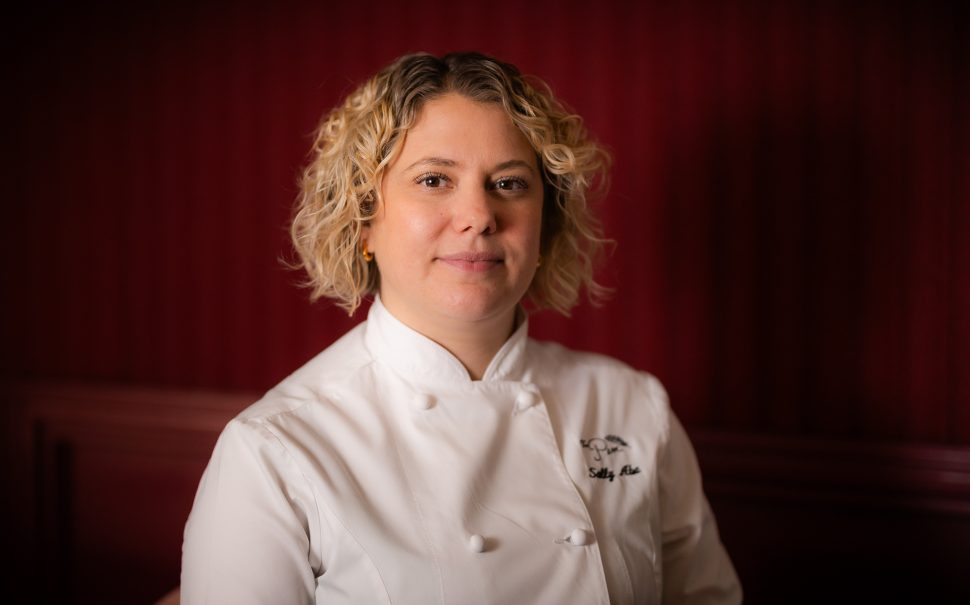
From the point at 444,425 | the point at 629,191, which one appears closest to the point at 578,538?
the point at 444,425

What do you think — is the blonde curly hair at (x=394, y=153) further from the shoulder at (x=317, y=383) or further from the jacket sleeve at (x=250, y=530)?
the jacket sleeve at (x=250, y=530)

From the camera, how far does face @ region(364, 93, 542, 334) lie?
1.32 metres

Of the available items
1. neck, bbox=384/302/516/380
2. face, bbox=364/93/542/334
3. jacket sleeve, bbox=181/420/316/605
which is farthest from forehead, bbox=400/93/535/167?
jacket sleeve, bbox=181/420/316/605

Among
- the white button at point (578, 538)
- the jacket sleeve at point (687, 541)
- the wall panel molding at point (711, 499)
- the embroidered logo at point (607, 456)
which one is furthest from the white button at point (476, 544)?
the wall panel molding at point (711, 499)

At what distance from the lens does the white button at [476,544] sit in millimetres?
1231

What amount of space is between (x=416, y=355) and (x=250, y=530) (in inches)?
16.5

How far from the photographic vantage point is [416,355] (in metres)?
1.40

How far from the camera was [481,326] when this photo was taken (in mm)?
1424

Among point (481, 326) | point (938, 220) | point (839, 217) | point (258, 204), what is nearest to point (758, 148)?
point (839, 217)

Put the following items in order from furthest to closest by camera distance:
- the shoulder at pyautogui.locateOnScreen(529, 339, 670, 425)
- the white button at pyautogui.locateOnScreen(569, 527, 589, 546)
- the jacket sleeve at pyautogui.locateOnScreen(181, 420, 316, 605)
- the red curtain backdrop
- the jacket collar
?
the red curtain backdrop → the shoulder at pyautogui.locateOnScreen(529, 339, 670, 425) → the jacket collar → the white button at pyautogui.locateOnScreen(569, 527, 589, 546) → the jacket sleeve at pyautogui.locateOnScreen(181, 420, 316, 605)

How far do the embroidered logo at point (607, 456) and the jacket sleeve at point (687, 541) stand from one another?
123 mm

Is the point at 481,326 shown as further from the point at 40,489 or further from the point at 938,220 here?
the point at 40,489

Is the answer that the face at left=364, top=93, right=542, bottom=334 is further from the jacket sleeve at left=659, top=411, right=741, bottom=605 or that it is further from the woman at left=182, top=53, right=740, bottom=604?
the jacket sleeve at left=659, top=411, right=741, bottom=605

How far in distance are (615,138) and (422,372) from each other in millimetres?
963
